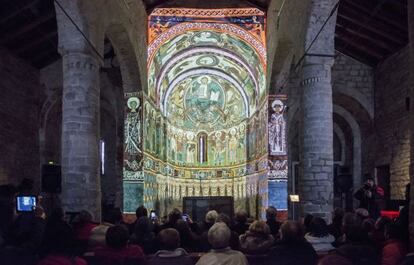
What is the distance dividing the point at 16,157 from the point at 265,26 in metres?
10.2

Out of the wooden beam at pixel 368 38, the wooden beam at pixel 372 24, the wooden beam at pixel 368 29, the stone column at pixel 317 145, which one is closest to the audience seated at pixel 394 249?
the stone column at pixel 317 145

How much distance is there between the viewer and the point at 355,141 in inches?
765

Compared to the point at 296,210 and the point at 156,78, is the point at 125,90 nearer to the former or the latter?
the point at 156,78

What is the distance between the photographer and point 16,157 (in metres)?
15.3

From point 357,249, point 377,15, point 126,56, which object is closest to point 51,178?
point 126,56

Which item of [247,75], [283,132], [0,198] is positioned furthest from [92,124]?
[247,75]

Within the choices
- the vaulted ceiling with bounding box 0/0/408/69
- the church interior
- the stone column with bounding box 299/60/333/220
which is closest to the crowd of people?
the church interior

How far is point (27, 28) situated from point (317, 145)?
8.44 meters

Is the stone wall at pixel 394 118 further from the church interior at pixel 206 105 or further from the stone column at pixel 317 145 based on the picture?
the stone column at pixel 317 145

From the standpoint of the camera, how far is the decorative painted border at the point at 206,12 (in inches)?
781

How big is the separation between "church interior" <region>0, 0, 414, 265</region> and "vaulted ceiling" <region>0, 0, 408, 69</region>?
5 centimetres

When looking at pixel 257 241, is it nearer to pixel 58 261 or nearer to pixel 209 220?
pixel 209 220

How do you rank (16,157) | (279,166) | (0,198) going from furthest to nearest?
(279,166) → (16,157) → (0,198)

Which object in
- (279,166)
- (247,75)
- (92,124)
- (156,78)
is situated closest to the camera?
(92,124)
